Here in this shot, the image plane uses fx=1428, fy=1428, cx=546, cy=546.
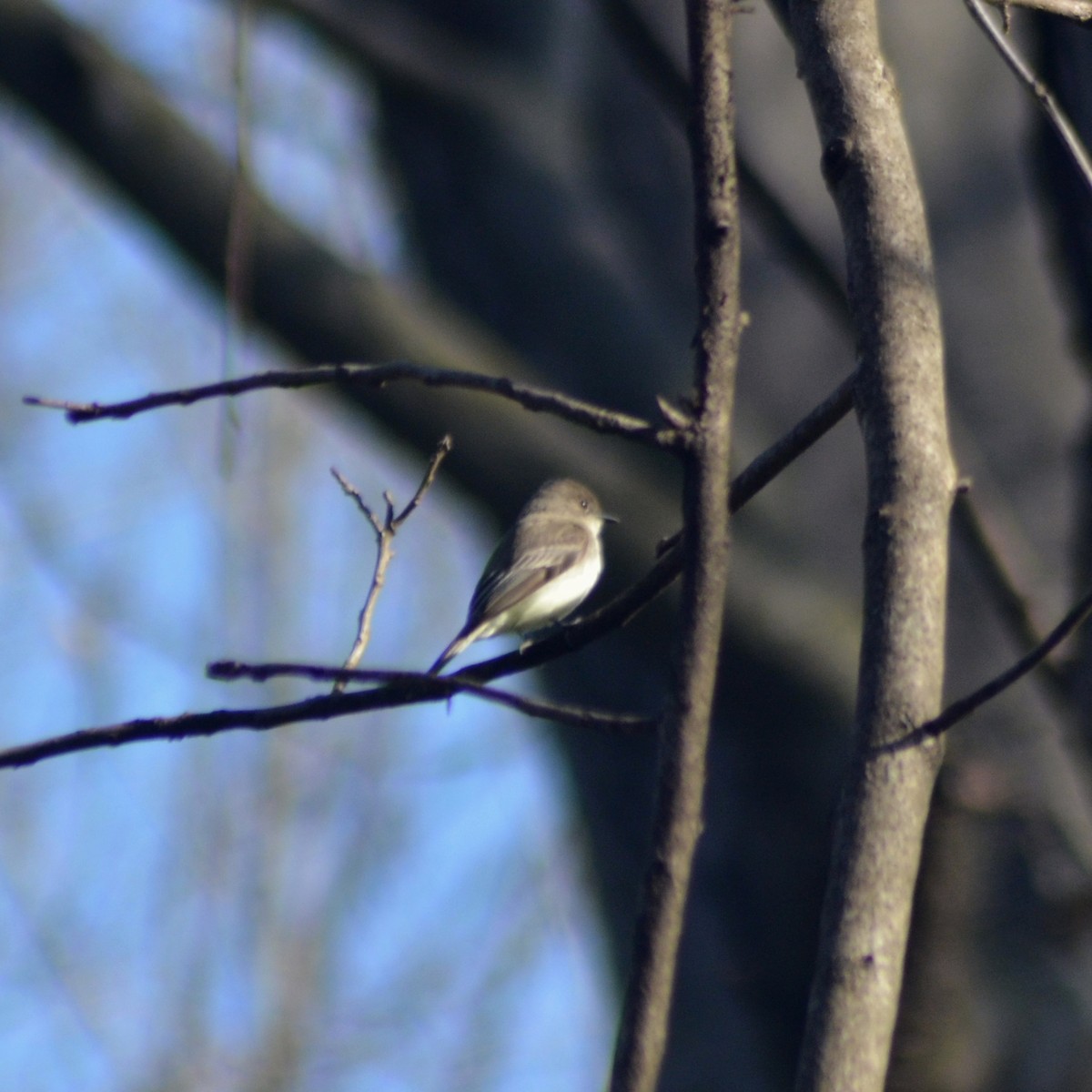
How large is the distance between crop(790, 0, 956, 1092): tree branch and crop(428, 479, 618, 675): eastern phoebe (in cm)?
216

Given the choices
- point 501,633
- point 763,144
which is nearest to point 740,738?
point 501,633

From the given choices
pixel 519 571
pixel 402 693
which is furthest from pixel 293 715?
pixel 519 571

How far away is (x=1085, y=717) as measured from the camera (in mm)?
2844

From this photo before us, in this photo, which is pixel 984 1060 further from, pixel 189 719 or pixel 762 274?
pixel 189 719

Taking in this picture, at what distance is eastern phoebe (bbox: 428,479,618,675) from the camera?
3.62m

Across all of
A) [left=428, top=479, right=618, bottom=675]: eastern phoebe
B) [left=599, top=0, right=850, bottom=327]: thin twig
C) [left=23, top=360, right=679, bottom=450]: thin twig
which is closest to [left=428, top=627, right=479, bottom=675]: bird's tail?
[left=428, top=479, right=618, bottom=675]: eastern phoebe

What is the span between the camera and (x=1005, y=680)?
115 cm

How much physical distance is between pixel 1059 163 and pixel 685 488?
2.16 meters

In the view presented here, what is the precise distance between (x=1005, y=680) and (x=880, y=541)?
0.51ft

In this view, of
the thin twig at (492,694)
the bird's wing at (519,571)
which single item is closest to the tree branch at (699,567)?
the thin twig at (492,694)

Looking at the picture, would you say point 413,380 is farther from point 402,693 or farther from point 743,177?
point 743,177

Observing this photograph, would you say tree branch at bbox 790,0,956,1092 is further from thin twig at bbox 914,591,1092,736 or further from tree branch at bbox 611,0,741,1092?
tree branch at bbox 611,0,741,1092

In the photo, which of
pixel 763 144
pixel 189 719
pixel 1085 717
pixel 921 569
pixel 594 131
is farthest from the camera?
pixel 594 131

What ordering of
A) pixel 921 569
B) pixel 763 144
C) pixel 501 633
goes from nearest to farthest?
1. pixel 921 569
2. pixel 501 633
3. pixel 763 144
